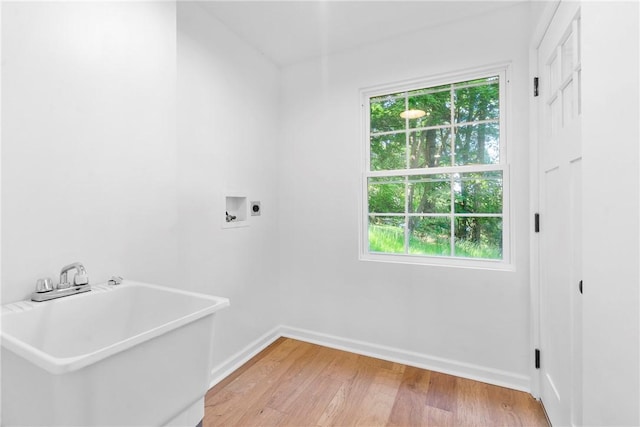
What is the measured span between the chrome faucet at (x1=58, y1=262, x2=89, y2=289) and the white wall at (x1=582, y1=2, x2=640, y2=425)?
1722mm

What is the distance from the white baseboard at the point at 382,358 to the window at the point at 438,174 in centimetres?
69

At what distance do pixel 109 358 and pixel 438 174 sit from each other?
212 cm

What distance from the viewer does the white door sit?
128 cm

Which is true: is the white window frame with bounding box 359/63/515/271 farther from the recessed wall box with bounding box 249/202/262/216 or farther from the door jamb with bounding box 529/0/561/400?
the recessed wall box with bounding box 249/202/262/216

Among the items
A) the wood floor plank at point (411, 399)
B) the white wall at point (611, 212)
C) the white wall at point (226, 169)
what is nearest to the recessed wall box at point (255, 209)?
the white wall at point (226, 169)

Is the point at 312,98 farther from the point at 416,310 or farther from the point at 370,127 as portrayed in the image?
the point at 416,310

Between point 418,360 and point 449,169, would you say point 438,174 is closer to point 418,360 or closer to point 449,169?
point 449,169

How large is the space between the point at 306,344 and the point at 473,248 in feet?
5.04

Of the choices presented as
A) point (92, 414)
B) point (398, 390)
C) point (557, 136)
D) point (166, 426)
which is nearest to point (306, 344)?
point (398, 390)

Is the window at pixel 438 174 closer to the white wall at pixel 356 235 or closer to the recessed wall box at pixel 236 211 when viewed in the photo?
the white wall at pixel 356 235

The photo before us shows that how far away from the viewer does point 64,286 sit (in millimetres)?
1145

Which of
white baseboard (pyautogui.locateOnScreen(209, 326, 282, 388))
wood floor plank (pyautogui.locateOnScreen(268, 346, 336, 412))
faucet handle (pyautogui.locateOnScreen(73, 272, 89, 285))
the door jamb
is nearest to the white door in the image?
the door jamb

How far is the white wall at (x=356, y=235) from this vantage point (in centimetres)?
196

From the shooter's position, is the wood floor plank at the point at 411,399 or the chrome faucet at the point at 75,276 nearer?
the chrome faucet at the point at 75,276
